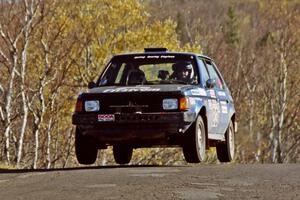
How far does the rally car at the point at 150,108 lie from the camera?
1262cm

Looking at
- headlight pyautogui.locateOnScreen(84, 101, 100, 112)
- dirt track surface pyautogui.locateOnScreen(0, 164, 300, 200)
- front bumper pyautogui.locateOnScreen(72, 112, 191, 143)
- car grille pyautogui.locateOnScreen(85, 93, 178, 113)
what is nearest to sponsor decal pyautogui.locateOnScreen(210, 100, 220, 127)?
front bumper pyautogui.locateOnScreen(72, 112, 191, 143)

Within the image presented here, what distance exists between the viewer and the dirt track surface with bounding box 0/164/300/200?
875cm

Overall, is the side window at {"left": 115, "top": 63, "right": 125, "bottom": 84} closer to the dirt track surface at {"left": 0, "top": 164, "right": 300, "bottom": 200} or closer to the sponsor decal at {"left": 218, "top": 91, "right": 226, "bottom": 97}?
the sponsor decal at {"left": 218, "top": 91, "right": 226, "bottom": 97}

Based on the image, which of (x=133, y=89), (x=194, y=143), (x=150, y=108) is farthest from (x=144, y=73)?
(x=194, y=143)

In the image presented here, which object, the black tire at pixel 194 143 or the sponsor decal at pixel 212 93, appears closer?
the black tire at pixel 194 143

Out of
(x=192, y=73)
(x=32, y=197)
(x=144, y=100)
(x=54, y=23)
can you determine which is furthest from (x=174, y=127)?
(x=54, y=23)

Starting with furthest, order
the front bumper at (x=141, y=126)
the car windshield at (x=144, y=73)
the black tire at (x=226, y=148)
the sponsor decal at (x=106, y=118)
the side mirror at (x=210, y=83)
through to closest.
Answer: the black tire at (x=226, y=148) < the side mirror at (x=210, y=83) < the car windshield at (x=144, y=73) < the sponsor decal at (x=106, y=118) < the front bumper at (x=141, y=126)

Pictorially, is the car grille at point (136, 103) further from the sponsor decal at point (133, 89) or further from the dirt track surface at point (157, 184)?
the dirt track surface at point (157, 184)

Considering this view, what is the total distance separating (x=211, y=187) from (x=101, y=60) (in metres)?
29.2

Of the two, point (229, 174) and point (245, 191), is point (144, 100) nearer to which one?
point (229, 174)

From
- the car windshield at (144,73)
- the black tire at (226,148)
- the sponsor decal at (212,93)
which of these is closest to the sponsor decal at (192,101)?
the car windshield at (144,73)

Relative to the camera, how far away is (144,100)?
1270 centimetres

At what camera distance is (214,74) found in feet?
50.0

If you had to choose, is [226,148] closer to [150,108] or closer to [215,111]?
[215,111]
